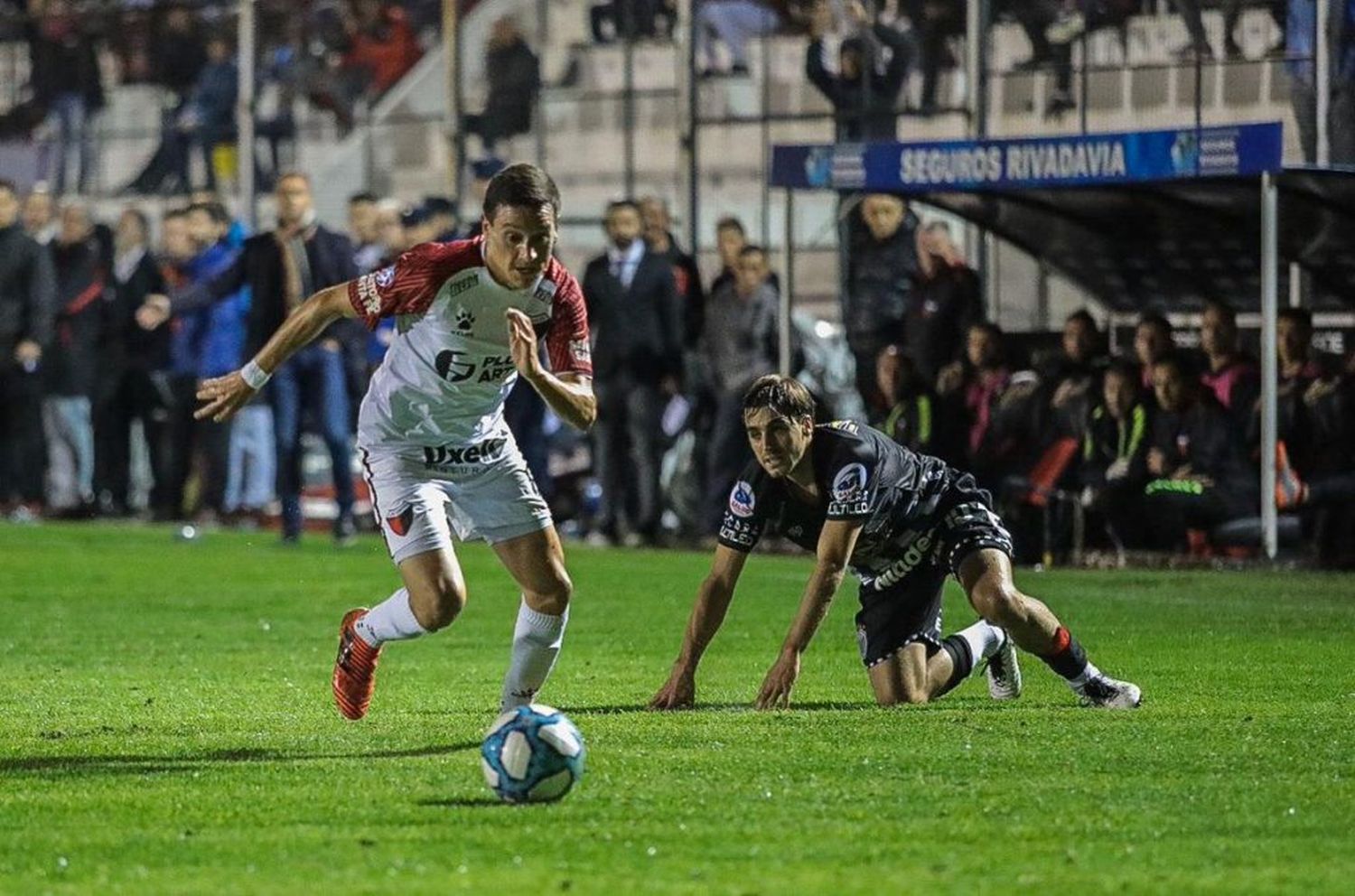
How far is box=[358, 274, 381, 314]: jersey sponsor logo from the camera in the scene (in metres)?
9.39

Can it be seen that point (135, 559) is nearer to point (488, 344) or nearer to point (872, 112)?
point (872, 112)

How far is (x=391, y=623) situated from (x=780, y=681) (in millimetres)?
1414

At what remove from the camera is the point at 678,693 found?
1030 cm

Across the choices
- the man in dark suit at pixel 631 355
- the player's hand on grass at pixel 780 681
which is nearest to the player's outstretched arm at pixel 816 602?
the player's hand on grass at pixel 780 681

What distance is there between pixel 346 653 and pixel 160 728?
79 centimetres

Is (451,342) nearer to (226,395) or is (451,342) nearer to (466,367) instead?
(466,367)

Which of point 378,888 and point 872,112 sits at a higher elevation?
point 872,112

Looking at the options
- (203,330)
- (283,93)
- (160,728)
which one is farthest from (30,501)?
(160,728)

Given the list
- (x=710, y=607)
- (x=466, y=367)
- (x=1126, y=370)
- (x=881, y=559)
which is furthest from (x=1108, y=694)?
(x=1126, y=370)

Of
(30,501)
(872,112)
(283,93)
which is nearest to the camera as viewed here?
(872,112)

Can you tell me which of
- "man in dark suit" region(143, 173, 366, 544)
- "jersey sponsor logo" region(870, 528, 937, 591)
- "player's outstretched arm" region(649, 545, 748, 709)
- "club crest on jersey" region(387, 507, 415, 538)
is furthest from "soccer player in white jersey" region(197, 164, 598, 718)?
"man in dark suit" region(143, 173, 366, 544)

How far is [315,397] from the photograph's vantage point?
66.4 ft

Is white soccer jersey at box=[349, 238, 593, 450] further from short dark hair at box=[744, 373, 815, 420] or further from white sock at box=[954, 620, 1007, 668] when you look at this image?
white sock at box=[954, 620, 1007, 668]

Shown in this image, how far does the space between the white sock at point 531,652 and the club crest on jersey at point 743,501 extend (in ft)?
2.92
